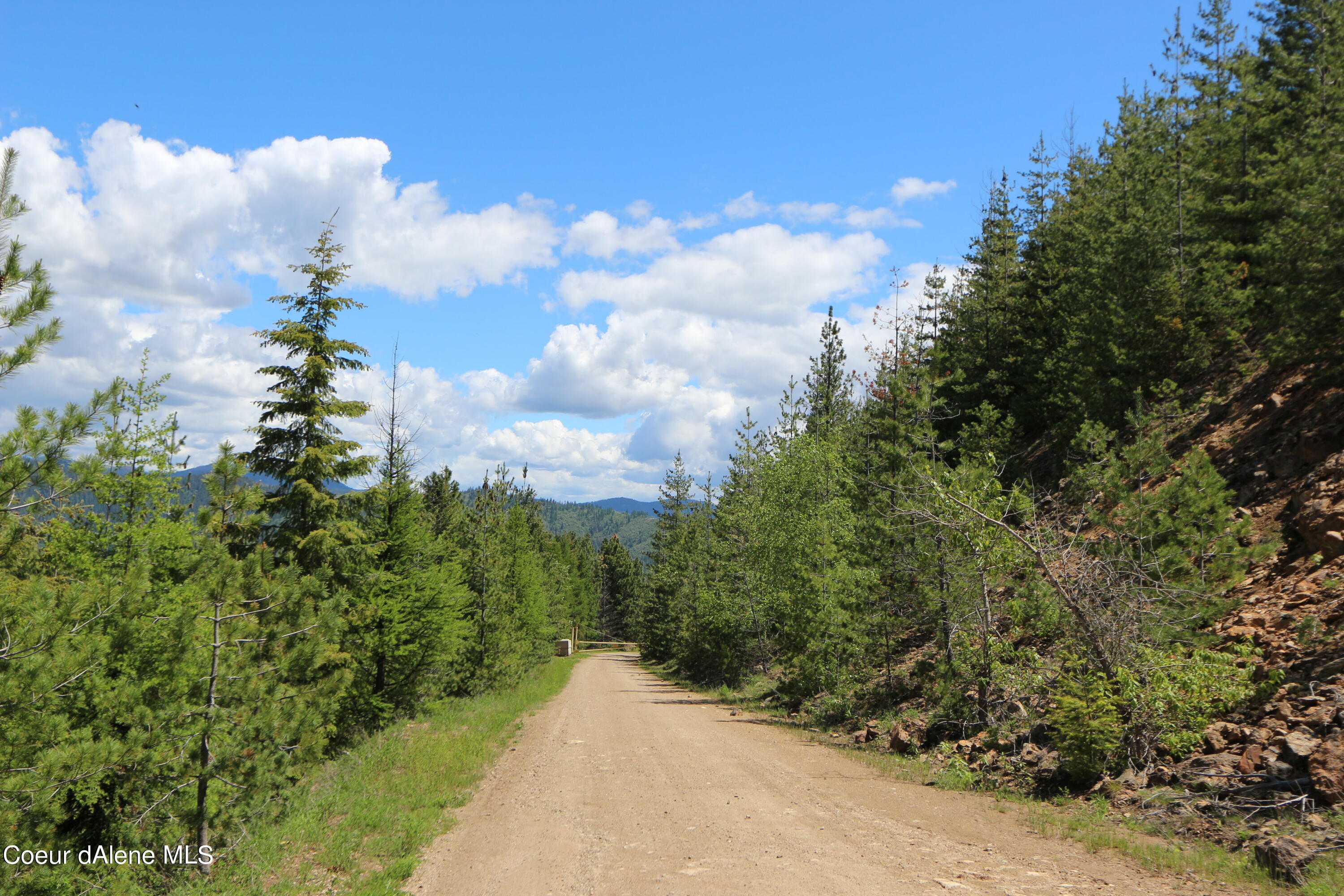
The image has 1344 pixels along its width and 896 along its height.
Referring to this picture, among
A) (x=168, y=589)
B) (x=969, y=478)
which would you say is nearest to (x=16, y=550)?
(x=168, y=589)

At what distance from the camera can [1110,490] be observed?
14.0m

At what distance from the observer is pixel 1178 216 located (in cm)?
2273

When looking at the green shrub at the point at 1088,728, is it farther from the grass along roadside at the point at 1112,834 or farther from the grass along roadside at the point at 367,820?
the grass along roadside at the point at 367,820

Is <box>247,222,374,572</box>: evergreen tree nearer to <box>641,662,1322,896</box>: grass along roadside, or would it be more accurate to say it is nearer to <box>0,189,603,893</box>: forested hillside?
<box>0,189,603,893</box>: forested hillside

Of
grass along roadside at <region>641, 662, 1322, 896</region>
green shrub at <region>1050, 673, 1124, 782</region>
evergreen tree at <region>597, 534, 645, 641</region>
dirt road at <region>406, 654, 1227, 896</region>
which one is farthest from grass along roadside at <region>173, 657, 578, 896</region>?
evergreen tree at <region>597, 534, 645, 641</region>

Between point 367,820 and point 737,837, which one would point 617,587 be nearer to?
point 367,820

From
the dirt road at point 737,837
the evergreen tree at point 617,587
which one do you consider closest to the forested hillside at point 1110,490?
the dirt road at point 737,837

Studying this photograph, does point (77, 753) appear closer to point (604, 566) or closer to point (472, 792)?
point (472, 792)

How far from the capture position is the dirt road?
7246mm

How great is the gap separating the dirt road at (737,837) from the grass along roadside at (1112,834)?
269 mm

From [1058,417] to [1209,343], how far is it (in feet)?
19.4

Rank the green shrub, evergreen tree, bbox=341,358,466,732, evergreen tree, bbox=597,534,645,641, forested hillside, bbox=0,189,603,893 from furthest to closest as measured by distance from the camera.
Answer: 1. evergreen tree, bbox=597,534,645,641
2. evergreen tree, bbox=341,358,466,732
3. the green shrub
4. forested hillside, bbox=0,189,603,893

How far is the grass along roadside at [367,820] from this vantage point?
7.81 metres

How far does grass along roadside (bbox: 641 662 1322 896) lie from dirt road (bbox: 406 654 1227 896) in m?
0.27
